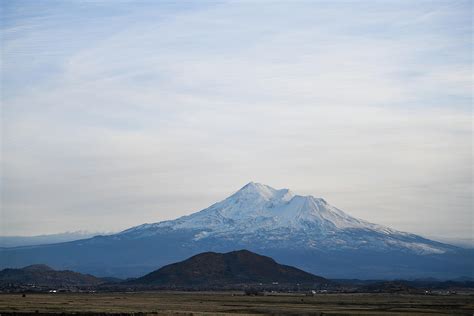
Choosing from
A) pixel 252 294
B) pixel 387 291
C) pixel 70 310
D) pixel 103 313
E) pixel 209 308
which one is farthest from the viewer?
pixel 387 291

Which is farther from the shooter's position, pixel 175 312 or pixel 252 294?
pixel 252 294

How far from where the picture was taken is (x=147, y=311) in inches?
3829

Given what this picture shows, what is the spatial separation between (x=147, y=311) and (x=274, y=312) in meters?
14.5

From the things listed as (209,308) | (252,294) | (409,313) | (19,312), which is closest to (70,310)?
(19,312)

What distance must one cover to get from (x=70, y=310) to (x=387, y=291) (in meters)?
95.6

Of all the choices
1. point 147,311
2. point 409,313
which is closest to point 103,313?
point 147,311

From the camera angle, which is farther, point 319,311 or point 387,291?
point 387,291

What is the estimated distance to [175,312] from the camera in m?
95.8

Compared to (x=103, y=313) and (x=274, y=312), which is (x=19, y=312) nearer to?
(x=103, y=313)

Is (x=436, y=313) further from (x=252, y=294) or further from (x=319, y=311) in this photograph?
(x=252, y=294)

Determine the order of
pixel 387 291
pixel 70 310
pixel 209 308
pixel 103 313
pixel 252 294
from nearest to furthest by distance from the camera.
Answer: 1. pixel 103 313
2. pixel 70 310
3. pixel 209 308
4. pixel 252 294
5. pixel 387 291

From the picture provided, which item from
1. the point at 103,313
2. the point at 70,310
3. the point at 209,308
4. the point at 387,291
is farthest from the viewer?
the point at 387,291

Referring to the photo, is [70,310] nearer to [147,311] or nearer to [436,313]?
[147,311]

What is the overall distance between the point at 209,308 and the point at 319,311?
14.1 metres
